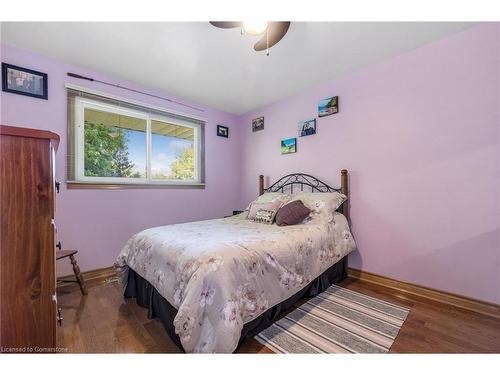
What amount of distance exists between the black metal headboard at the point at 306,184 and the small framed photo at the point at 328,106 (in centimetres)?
78

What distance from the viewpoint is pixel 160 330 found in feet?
5.13

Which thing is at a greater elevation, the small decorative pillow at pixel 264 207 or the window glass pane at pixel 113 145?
the window glass pane at pixel 113 145

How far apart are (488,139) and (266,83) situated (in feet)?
7.38

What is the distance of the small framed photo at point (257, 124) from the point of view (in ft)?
11.6

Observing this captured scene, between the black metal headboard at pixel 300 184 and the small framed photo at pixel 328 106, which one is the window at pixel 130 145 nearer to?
the black metal headboard at pixel 300 184

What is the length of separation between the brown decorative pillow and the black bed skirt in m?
0.59

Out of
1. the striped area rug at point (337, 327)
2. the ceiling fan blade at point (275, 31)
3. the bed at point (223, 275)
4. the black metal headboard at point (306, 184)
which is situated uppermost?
the ceiling fan blade at point (275, 31)

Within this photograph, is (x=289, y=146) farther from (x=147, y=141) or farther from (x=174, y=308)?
(x=174, y=308)

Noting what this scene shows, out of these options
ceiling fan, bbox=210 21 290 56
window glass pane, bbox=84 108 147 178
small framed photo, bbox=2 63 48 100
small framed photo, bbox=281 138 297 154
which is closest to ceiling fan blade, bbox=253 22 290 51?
ceiling fan, bbox=210 21 290 56

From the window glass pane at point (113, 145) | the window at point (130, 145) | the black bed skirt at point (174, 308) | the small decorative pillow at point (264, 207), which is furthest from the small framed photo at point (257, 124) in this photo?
the black bed skirt at point (174, 308)

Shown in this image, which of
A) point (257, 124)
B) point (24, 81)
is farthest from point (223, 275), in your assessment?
point (257, 124)

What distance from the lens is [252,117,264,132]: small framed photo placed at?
3.55 meters
